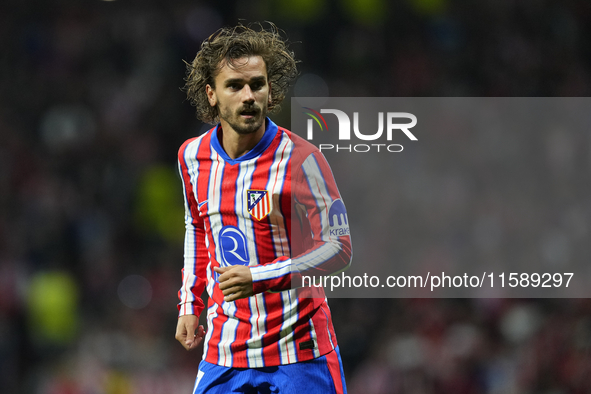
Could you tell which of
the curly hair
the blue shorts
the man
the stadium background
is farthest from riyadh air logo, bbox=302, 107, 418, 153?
the blue shorts

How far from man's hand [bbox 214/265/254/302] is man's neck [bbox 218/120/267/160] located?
0.44 meters

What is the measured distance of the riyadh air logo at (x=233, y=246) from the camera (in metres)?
2.12

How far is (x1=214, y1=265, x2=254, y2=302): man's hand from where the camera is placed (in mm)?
1954

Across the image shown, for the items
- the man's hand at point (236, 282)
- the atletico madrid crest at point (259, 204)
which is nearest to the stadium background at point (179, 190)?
the atletico madrid crest at point (259, 204)

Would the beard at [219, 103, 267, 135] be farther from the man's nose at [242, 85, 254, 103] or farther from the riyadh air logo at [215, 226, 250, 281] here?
the riyadh air logo at [215, 226, 250, 281]

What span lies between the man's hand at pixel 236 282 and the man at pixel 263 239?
32 millimetres

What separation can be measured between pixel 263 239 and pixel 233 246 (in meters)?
0.11

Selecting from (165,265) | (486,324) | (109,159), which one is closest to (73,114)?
(109,159)

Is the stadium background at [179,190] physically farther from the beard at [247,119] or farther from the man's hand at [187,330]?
the beard at [247,119]

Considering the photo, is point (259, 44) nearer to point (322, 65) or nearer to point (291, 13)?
point (322, 65)

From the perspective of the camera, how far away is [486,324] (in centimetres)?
486

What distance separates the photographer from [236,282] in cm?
195

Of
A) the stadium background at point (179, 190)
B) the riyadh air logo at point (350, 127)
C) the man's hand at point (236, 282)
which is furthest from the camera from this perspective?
the stadium background at point (179, 190)

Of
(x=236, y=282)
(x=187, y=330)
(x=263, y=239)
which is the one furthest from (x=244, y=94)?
(x=187, y=330)
